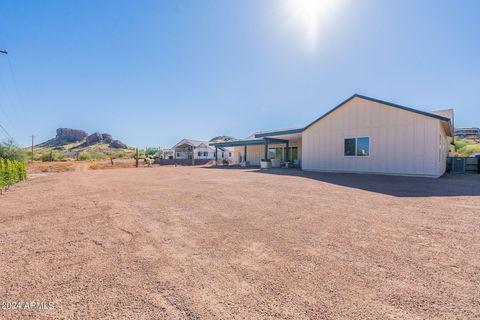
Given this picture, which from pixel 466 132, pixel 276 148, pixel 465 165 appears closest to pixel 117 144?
pixel 276 148

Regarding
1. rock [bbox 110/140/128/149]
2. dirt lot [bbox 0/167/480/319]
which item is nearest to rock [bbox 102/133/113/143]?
Result: rock [bbox 110/140/128/149]

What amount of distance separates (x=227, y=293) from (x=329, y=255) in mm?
1535

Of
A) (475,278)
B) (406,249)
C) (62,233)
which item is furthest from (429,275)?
(62,233)

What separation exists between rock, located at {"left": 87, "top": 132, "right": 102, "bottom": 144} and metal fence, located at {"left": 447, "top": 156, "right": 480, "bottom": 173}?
103 meters

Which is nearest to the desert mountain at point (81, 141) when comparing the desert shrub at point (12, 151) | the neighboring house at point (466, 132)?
the desert shrub at point (12, 151)

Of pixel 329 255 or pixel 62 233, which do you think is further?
pixel 62 233

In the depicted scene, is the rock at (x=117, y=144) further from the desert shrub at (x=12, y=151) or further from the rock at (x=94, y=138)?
the desert shrub at (x=12, y=151)

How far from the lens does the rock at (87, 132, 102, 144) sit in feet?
295

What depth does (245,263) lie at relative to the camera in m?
2.83

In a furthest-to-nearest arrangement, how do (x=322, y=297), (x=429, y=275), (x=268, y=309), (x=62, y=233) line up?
(x=62, y=233) → (x=429, y=275) → (x=322, y=297) → (x=268, y=309)

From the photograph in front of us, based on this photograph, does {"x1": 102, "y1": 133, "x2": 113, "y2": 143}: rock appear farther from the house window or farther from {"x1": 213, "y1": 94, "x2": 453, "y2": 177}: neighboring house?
the house window

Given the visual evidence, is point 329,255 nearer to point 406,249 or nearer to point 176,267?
point 406,249

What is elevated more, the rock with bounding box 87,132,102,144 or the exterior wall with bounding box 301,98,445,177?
the rock with bounding box 87,132,102,144

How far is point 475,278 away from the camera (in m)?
2.47
